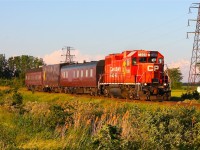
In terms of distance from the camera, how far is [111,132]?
12.4m

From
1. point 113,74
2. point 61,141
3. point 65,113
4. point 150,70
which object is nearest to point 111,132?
point 61,141

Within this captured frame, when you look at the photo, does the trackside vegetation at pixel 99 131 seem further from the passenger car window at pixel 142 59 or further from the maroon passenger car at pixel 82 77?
the maroon passenger car at pixel 82 77

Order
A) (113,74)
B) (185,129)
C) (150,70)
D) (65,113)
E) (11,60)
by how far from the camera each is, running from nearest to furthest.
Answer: (185,129)
(65,113)
(150,70)
(113,74)
(11,60)

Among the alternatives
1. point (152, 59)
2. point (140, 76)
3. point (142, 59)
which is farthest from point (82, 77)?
point (140, 76)

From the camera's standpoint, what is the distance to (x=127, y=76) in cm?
3141

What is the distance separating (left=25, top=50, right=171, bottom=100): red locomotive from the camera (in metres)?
29.9

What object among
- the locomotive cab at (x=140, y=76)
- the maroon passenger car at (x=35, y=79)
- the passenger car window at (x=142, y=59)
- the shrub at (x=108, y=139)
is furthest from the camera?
the maroon passenger car at (x=35, y=79)

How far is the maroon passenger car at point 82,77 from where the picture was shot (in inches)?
1508

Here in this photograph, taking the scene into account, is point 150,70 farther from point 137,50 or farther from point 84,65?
point 84,65

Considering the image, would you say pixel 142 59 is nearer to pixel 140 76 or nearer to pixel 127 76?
pixel 140 76

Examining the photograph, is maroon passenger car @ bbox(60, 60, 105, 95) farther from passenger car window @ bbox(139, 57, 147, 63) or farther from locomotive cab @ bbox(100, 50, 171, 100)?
passenger car window @ bbox(139, 57, 147, 63)

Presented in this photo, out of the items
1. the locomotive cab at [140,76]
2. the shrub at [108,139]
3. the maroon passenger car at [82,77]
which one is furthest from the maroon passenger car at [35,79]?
the shrub at [108,139]

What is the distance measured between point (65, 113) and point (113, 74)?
16032 mm

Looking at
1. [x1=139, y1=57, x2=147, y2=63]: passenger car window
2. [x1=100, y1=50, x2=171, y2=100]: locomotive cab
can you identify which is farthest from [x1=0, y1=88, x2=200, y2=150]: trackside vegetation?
[x1=139, y1=57, x2=147, y2=63]: passenger car window
